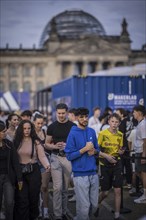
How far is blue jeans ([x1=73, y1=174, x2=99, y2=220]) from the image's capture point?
696 centimetres

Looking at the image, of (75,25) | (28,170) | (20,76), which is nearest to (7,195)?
(28,170)

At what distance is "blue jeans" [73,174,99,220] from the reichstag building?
85404 mm

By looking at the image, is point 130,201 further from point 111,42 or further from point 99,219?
point 111,42

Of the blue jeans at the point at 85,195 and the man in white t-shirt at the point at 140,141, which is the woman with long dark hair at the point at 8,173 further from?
the man in white t-shirt at the point at 140,141

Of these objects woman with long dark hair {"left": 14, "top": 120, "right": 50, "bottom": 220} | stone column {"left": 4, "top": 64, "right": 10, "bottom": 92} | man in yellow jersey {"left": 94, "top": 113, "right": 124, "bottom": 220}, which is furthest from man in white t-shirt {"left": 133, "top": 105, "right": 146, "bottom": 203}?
stone column {"left": 4, "top": 64, "right": 10, "bottom": 92}

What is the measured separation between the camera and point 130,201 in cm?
959

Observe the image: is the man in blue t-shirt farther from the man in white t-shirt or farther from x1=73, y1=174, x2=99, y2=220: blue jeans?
the man in white t-shirt

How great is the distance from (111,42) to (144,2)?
81087 millimetres

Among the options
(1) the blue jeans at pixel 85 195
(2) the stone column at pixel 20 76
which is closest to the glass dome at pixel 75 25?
(2) the stone column at pixel 20 76

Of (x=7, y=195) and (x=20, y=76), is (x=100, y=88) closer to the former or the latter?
(x=7, y=195)

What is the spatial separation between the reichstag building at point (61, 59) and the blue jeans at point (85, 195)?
8540 cm

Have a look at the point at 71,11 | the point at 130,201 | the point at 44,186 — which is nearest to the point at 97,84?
the point at 130,201

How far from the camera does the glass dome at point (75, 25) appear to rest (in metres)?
110

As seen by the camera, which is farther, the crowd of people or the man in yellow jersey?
the man in yellow jersey
